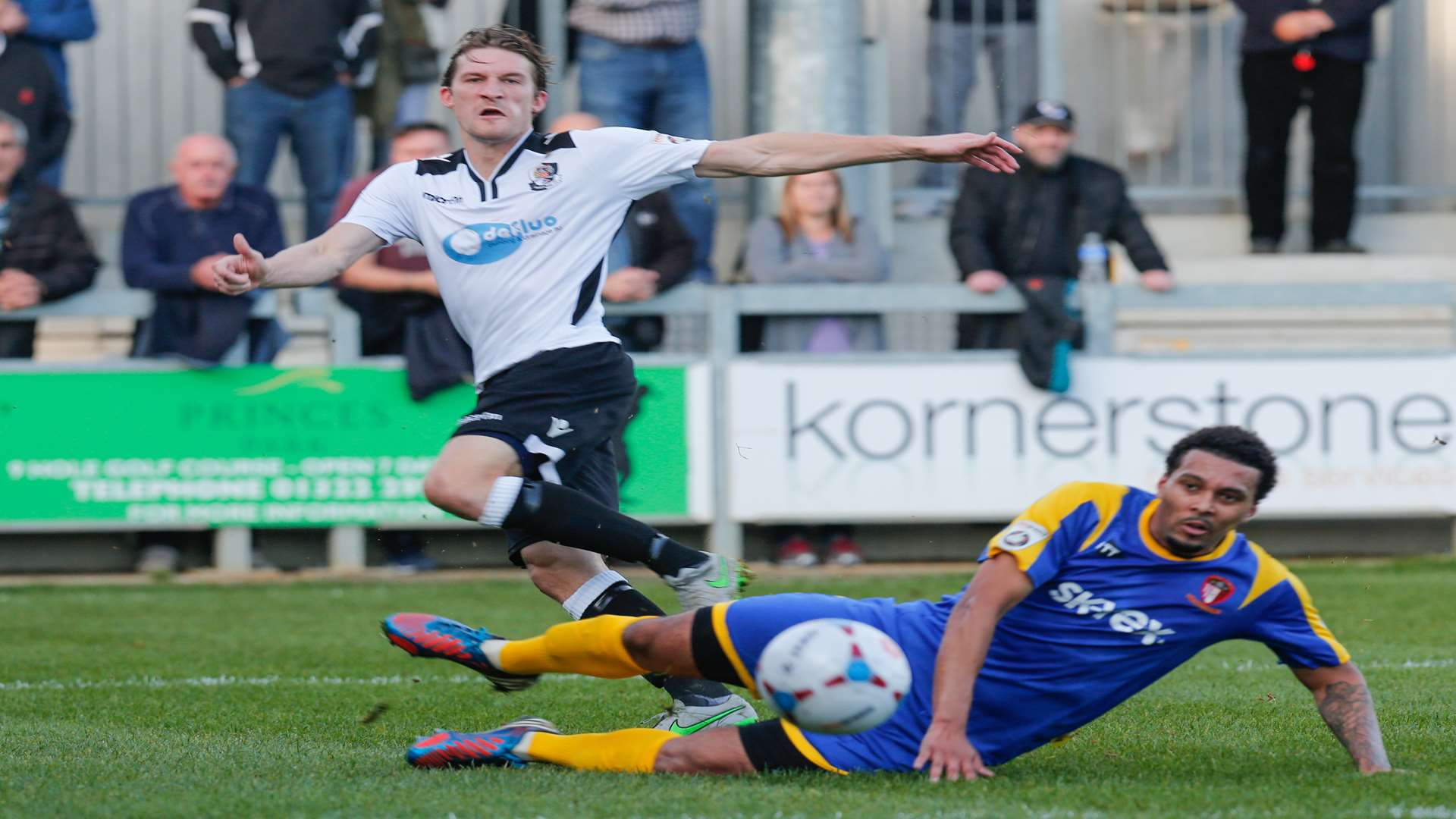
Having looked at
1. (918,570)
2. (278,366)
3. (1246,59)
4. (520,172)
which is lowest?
(918,570)

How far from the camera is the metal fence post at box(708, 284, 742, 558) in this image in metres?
10.9

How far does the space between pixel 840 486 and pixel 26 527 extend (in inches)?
176

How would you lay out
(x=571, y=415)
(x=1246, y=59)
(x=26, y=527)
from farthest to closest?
(x=1246, y=59)
(x=26, y=527)
(x=571, y=415)

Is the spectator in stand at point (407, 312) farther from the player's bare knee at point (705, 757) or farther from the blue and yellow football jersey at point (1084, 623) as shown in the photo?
the blue and yellow football jersey at point (1084, 623)

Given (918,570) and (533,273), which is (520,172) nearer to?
(533,273)

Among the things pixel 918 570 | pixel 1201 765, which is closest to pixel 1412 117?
pixel 918 570

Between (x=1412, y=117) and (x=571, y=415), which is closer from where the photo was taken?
(x=571, y=415)

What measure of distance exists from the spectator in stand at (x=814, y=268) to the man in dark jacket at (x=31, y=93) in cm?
430

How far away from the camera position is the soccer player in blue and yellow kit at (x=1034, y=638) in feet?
15.5

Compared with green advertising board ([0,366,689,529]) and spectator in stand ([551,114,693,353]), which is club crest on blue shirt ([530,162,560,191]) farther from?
green advertising board ([0,366,689,529])

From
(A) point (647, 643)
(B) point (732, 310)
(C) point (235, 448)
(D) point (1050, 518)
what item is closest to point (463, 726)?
(A) point (647, 643)

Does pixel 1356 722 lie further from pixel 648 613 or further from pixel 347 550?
pixel 347 550

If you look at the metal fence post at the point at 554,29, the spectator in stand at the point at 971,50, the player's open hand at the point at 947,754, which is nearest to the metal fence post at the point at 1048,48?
the spectator in stand at the point at 971,50

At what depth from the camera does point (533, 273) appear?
571 centimetres
